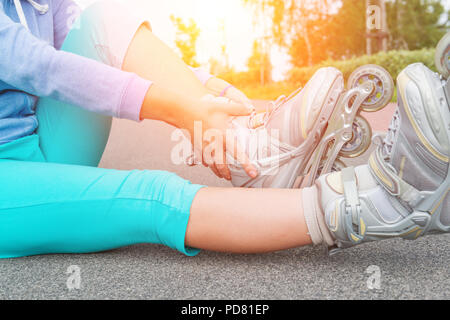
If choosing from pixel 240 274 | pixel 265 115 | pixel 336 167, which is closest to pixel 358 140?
pixel 336 167

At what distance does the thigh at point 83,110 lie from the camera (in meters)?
0.88

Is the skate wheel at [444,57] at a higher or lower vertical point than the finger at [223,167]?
higher

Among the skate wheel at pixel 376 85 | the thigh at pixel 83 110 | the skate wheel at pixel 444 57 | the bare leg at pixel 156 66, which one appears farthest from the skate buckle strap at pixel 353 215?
the thigh at pixel 83 110

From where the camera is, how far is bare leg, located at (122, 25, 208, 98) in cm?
95

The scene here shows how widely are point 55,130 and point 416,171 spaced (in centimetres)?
73

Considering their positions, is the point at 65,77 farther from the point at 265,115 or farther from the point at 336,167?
the point at 336,167

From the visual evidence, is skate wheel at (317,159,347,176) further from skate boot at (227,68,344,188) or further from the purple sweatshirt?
the purple sweatshirt

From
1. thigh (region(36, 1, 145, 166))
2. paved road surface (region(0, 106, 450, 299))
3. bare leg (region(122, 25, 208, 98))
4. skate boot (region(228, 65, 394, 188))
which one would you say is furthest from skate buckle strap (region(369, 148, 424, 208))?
thigh (region(36, 1, 145, 166))

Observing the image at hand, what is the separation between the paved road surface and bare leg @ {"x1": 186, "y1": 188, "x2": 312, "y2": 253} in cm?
5

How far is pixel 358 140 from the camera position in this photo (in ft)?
3.05

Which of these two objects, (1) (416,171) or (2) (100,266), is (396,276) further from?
(2) (100,266)

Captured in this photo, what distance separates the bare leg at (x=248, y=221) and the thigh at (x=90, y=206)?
0.03m

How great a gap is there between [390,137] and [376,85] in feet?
0.93

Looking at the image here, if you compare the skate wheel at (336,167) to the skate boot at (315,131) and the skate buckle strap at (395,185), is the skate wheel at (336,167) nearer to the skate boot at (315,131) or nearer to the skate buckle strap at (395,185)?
the skate boot at (315,131)
